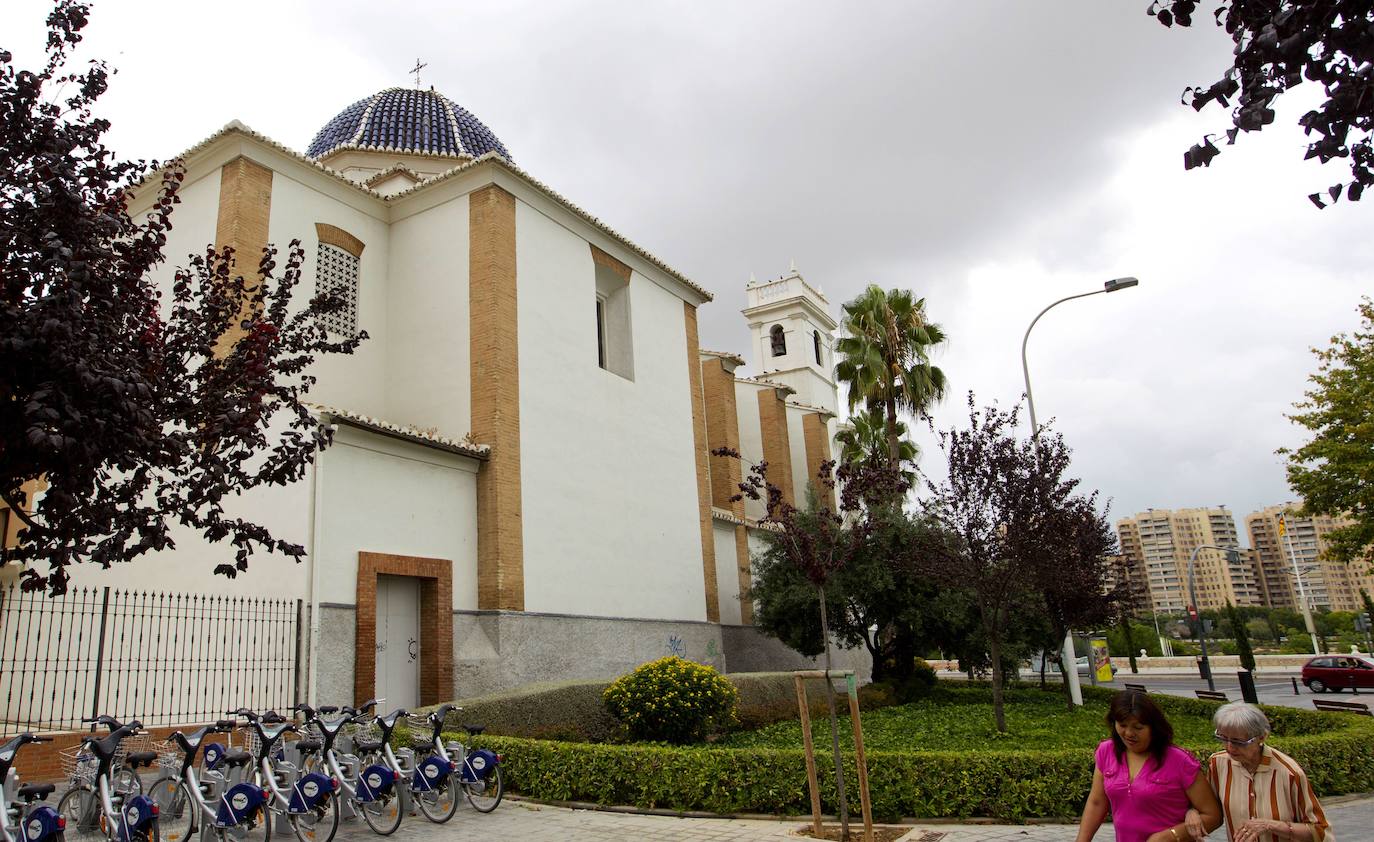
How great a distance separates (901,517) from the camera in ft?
67.3

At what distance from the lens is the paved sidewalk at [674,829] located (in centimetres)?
741

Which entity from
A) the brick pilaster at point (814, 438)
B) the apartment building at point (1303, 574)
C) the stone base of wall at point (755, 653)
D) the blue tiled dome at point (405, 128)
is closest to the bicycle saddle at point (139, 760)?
the stone base of wall at point (755, 653)

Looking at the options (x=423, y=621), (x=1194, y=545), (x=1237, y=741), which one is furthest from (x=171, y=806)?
(x=1194, y=545)

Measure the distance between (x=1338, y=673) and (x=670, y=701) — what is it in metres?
24.6

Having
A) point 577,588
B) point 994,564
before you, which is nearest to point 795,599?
point 577,588

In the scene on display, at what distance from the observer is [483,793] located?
29.2ft

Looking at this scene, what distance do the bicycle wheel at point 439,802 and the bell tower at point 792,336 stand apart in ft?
99.5

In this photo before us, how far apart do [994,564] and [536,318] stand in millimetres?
9706

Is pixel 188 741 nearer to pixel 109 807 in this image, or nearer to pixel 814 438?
pixel 109 807

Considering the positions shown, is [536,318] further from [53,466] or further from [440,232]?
[53,466]

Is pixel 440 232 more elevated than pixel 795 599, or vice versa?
pixel 440 232

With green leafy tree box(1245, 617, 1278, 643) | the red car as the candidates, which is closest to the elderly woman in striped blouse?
the red car

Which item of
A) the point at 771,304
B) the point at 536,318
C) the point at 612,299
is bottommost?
the point at 536,318

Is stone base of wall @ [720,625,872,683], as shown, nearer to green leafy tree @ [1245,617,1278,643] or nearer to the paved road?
the paved road
